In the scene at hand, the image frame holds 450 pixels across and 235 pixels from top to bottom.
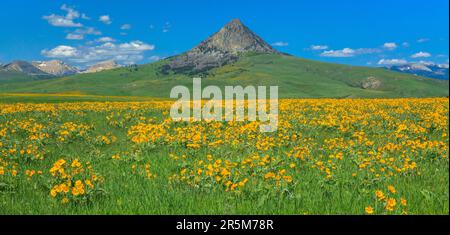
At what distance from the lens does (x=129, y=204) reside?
25.1 feet

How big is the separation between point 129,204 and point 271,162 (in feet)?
14.4

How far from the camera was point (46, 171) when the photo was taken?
11.4 meters

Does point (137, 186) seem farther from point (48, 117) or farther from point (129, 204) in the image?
point (48, 117)
